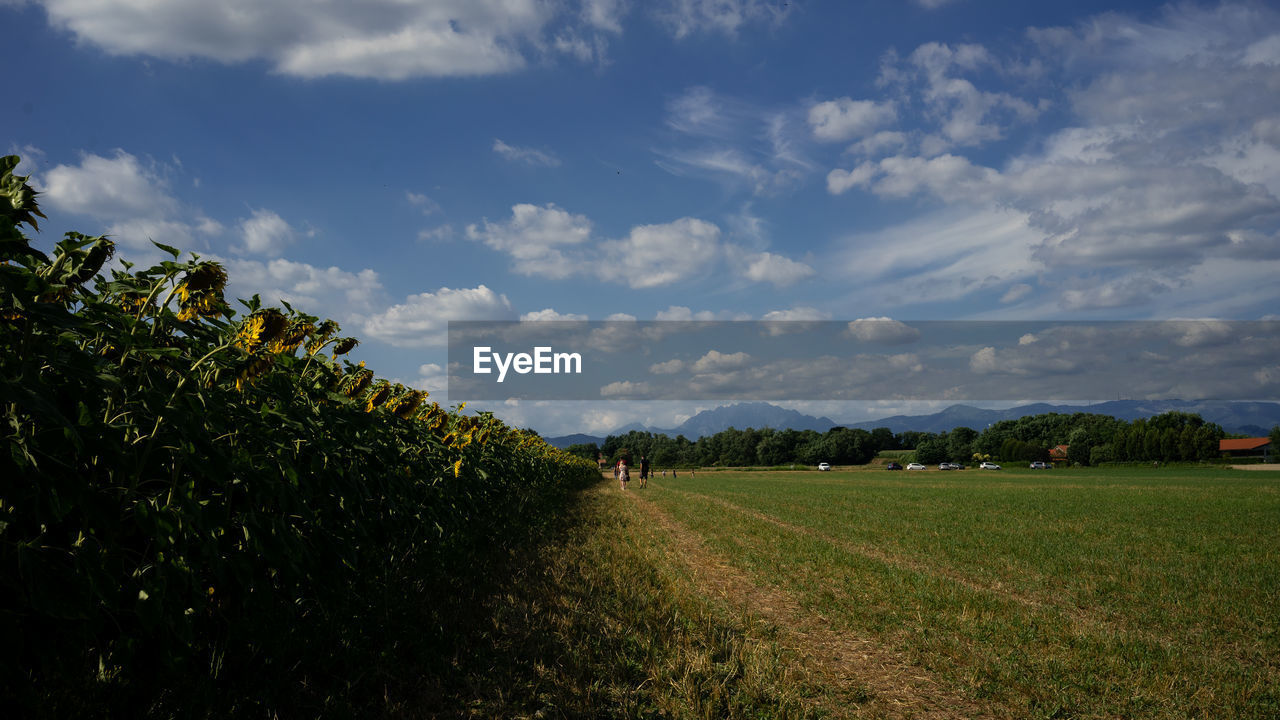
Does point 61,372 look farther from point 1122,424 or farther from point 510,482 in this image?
point 1122,424

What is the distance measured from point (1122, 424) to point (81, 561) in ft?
506

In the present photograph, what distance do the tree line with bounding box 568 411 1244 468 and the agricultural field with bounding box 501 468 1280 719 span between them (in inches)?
3931

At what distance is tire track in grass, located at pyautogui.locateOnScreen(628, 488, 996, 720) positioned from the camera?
189 inches

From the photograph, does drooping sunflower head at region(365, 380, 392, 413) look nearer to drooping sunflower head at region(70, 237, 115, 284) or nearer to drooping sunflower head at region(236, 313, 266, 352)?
drooping sunflower head at region(236, 313, 266, 352)

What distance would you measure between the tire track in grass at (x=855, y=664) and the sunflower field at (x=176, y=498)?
10.6 ft

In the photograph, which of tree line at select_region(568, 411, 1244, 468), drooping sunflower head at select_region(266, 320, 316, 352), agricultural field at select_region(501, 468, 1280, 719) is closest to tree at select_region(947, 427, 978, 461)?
tree line at select_region(568, 411, 1244, 468)

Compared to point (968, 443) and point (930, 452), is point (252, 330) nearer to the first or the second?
point (930, 452)

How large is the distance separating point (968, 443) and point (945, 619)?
16102cm

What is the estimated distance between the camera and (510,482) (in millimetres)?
13547

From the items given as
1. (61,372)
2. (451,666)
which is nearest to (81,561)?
(61,372)

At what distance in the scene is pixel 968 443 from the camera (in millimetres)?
150125

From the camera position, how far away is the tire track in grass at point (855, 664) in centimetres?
480

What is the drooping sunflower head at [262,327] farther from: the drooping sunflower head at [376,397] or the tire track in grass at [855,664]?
the tire track in grass at [855,664]

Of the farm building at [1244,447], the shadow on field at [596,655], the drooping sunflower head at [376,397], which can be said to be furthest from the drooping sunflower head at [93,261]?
the farm building at [1244,447]
